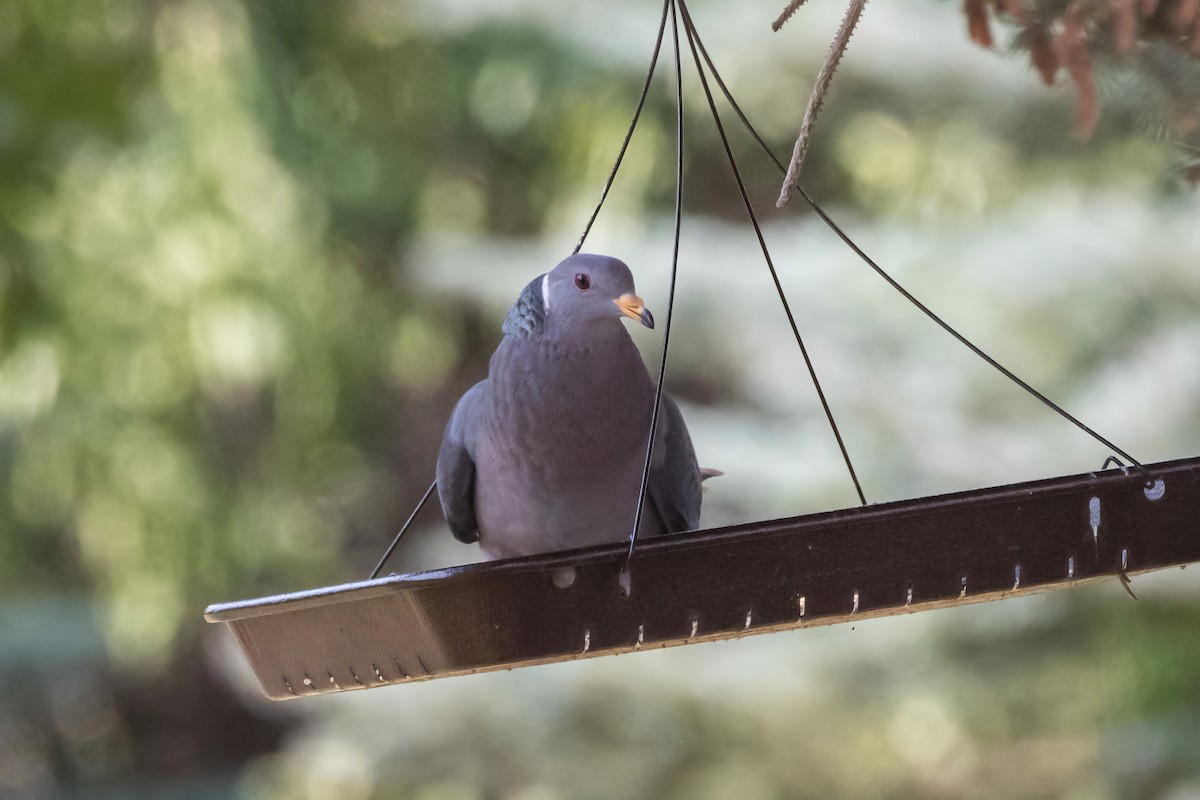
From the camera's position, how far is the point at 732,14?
3043 millimetres

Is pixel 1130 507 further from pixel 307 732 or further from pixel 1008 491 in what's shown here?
pixel 307 732

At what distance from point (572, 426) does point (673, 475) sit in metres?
0.17

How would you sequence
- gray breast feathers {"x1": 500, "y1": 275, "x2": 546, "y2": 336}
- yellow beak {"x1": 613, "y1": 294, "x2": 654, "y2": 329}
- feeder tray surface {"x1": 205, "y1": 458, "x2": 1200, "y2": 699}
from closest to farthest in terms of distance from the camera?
feeder tray surface {"x1": 205, "y1": 458, "x2": 1200, "y2": 699} < yellow beak {"x1": 613, "y1": 294, "x2": 654, "y2": 329} < gray breast feathers {"x1": 500, "y1": 275, "x2": 546, "y2": 336}

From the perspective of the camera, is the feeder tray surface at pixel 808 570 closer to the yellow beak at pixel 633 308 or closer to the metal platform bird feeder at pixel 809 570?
the metal platform bird feeder at pixel 809 570

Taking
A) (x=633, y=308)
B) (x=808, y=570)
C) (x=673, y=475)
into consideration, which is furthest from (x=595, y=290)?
(x=808, y=570)

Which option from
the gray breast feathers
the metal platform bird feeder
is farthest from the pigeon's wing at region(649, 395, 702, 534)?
the metal platform bird feeder

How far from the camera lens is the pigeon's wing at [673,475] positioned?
1.32 meters

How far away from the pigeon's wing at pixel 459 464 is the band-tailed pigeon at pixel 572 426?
1 centimetres

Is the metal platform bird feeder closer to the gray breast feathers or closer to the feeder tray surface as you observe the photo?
the feeder tray surface

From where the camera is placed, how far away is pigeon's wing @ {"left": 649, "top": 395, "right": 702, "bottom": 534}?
132cm

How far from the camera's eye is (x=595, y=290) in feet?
3.78

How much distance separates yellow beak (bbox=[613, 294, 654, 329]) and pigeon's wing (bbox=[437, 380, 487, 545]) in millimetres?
258

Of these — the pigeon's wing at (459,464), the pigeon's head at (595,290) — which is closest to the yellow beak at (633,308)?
the pigeon's head at (595,290)

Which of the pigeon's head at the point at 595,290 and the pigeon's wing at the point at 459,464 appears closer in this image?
the pigeon's head at the point at 595,290
